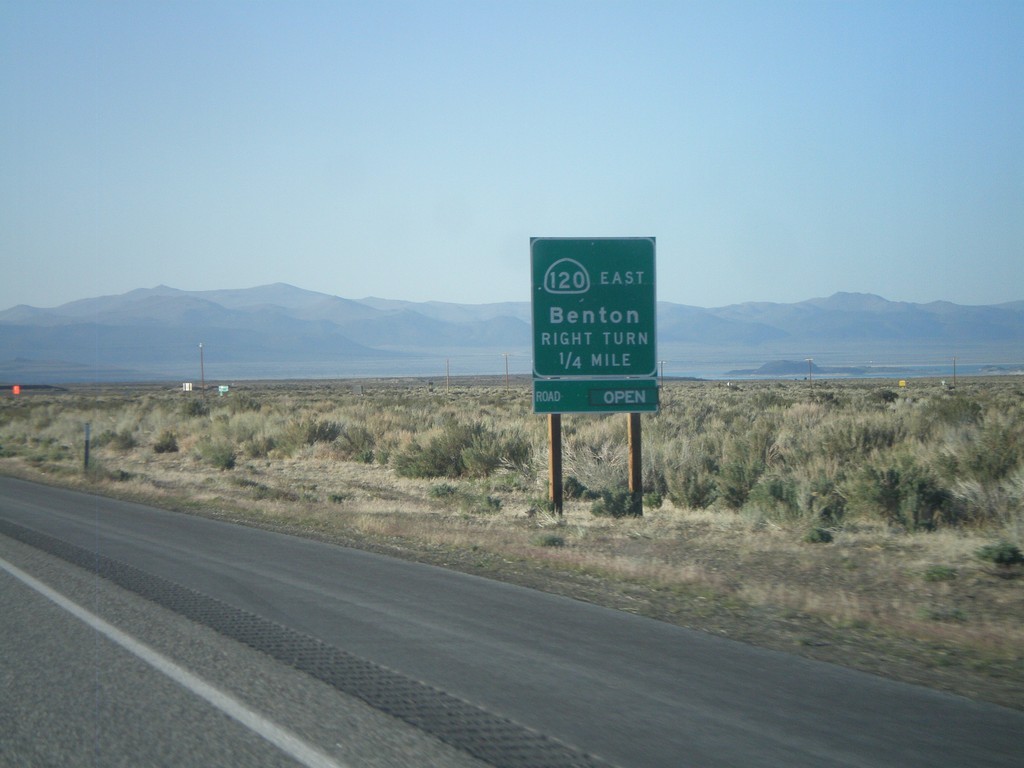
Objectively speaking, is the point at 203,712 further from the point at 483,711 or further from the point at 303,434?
the point at 303,434

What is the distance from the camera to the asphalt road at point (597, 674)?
5.66m

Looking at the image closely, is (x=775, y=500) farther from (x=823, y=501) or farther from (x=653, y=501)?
(x=653, y=501)

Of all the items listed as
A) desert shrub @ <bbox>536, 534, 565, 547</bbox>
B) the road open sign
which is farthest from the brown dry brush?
desert shrub @ <bbox>536, 534, 565, 547</bbox>

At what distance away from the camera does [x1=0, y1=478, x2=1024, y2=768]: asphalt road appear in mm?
5656

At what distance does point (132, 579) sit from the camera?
10.7 m

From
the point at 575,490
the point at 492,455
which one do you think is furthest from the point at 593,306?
the point at 492,455

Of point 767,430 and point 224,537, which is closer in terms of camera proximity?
point 224,537

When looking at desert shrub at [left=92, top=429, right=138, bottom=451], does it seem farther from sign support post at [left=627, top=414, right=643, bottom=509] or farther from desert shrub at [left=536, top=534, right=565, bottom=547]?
desert shrub at [left=536, top=534, right=565, bottom=547]

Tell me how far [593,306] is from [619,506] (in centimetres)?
363

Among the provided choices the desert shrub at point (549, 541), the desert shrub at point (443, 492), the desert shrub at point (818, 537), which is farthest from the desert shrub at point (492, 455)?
the desert shrub at point (818, 537)

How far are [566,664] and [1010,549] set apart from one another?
21.7 ft

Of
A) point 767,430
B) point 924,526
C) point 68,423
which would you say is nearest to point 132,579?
point 924,526

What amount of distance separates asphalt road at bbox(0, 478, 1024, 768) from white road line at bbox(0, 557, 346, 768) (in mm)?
218

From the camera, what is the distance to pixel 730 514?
17125mm
